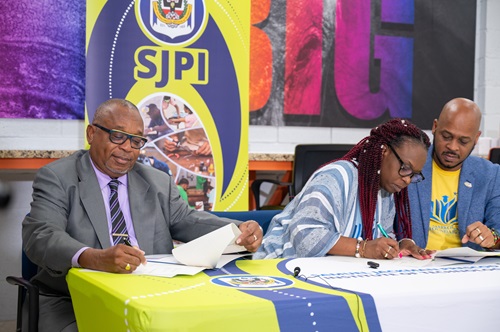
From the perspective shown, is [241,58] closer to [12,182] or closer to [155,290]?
[12,182]

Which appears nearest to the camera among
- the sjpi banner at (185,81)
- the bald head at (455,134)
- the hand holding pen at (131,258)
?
the hand holding pen at (131,258)

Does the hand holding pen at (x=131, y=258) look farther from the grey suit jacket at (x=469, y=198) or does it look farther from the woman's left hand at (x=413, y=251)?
the grey suit jacket at (x=469, y=198)

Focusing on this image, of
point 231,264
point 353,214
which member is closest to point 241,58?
point 353,214

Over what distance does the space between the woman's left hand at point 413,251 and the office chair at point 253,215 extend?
567 mm

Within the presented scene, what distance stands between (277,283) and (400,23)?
14.4ft

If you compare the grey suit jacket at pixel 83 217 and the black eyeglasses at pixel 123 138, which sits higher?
the black eyeglasses at pixel 123 138

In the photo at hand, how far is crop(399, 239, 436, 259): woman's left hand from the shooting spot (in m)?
2.03

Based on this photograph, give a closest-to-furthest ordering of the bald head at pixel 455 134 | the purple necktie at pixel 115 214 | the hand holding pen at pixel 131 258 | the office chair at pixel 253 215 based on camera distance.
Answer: the hand holding pen at pixel 131 258 < the purple necktie at pixel 115 214 < the office chair at pixel 253 215 < the bald head at pixel 455 134

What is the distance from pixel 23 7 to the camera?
4.45 meters

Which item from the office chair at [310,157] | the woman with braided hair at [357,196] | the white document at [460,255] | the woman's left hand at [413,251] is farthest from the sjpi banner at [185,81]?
the white document at [460,255]

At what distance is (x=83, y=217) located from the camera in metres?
2.14

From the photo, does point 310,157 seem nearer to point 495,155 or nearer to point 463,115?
point 495,155

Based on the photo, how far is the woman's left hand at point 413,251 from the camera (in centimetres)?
203

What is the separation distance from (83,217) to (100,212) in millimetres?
56
